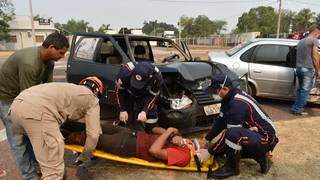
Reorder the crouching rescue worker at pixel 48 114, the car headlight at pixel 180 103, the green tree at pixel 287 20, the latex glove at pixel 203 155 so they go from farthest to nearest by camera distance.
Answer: the green tree at pixel 287 20
the car headlight at pixel 180 103
the latex glove at pixel 203 155
the crouching rescue worker at pixel 48 114

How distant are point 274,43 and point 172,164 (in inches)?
183

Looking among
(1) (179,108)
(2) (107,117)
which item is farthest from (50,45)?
(2) (107,117)

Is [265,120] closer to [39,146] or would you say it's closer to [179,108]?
[179,108]

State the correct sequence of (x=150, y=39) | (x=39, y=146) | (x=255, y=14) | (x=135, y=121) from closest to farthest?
(x=39, y=146), (x=135, y=121), (x=150, y=39), (x=255, y=14)

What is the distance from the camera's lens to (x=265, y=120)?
4.09 metres

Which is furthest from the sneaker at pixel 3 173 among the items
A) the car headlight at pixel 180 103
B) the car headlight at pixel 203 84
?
the car headlight at pixel 203 84

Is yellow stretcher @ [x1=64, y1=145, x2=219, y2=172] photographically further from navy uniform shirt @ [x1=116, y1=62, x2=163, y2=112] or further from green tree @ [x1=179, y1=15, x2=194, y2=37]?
green tree @ [x1=179, y1=15, x2=194, y2=37]

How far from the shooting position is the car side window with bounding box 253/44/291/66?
7496 mm

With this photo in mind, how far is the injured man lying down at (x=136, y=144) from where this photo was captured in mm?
4074

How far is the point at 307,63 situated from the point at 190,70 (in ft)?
9.20

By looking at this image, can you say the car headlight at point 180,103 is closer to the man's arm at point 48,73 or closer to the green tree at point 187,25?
the man's arm at point 48,73

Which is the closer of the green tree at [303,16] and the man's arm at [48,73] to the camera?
the man's arm at [48,73]

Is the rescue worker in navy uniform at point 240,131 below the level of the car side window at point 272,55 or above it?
below

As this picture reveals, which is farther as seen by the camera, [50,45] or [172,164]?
[172,164]
